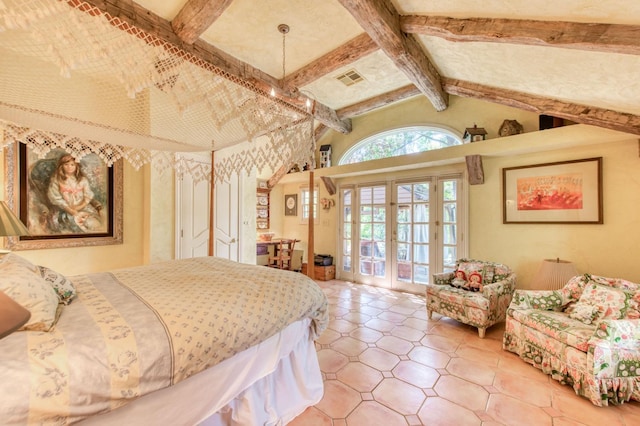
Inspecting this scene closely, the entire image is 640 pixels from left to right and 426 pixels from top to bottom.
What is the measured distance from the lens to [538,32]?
171 cm

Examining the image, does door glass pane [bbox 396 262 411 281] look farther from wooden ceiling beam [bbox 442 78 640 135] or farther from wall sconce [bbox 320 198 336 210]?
A: wooden ceiling beam [bbox 442 78 640 135]

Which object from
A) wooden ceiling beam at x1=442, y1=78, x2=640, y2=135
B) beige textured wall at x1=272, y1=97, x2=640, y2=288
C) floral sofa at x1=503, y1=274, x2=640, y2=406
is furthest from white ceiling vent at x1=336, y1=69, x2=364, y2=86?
floral sofa at x1=503, y1=274, x2=640, y2=406

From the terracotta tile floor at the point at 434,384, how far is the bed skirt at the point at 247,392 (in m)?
0.15

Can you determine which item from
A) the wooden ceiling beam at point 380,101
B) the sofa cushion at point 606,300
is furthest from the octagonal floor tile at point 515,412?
the wooden ceiling beam at point 380,101

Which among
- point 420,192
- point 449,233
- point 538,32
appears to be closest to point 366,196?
point 420,192

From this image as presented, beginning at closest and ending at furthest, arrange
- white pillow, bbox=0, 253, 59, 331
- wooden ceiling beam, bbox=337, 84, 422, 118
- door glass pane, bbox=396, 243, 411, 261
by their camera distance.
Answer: white pillow, bbox=0, 253, 59, 331, wooden ceiling beam, bbox=337, 84, 422, 118, door glass pane, bbox=396, 243, 411, 261

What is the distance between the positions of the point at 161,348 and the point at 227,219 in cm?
322

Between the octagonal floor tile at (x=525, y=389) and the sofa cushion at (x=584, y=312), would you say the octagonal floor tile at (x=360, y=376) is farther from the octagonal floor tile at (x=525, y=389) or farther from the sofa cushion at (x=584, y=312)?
the sofa cushion at (x=584, y=312)

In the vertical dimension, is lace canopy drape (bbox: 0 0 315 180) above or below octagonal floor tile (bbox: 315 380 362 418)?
above

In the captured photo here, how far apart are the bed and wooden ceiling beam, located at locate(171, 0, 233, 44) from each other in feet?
6.39

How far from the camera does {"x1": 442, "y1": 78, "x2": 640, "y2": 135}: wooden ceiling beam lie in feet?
7.92

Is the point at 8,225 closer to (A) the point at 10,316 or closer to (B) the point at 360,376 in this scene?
(A) the point at 10,316

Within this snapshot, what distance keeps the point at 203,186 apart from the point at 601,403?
4503 millimetres

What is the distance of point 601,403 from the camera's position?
1822 millimetres
